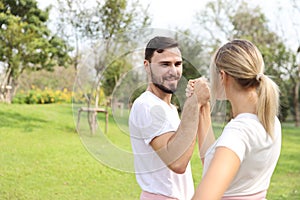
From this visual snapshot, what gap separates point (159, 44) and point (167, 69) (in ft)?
0.22

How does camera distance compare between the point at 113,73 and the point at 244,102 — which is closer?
the point at 244,102

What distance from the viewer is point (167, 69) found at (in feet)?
3.98

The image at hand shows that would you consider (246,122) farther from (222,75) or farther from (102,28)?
(102,28)

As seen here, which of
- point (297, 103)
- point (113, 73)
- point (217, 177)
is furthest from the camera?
point (297, 103)

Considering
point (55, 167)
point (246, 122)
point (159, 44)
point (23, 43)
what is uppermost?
point (23, 43)

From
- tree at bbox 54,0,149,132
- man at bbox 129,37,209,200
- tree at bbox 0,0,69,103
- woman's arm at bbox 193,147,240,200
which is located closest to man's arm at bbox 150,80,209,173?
man at bbox 129,37,209,200

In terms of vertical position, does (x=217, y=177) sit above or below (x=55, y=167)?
above

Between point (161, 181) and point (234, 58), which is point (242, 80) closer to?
point (234, 58)

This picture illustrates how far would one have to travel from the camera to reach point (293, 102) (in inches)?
560

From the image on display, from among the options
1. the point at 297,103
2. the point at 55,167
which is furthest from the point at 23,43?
the point at 297,103

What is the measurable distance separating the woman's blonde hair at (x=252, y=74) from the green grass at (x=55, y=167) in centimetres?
355

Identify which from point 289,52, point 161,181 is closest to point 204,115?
point 161,181

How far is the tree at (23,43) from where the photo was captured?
736cm

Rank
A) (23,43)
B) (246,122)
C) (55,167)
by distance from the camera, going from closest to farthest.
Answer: (246,122), (55,167), (23,43)
